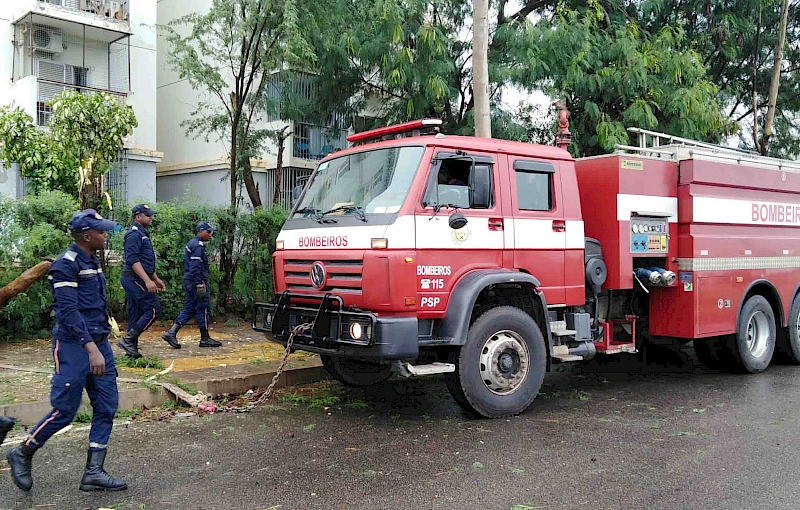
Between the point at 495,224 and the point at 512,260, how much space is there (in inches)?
15.7

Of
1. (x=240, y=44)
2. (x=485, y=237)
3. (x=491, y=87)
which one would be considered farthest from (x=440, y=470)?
(x=240, y=44)

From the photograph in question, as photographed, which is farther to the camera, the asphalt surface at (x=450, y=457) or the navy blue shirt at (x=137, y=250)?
the navy blue shirt at (x=137, y=250)

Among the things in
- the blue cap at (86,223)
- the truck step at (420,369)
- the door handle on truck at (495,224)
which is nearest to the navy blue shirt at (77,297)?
the blue cap at (86,223)

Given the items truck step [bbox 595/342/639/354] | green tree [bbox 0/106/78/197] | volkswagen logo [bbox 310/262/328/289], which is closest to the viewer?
volkswagen logo [bbox 310/262/328/289]

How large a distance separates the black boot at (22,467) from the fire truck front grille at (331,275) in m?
2.68

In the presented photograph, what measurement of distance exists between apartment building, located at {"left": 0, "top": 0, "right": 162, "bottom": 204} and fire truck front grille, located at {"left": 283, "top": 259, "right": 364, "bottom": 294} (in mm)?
12578

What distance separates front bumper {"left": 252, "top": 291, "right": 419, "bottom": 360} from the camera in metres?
5.93

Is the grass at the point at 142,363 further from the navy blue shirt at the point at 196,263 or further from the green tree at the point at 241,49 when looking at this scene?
the green tree at the point at 241,49

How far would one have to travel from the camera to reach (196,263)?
31.4 feet

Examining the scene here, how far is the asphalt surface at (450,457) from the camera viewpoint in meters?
4.59

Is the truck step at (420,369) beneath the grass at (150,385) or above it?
above

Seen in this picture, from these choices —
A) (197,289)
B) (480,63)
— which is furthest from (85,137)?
(480,63)

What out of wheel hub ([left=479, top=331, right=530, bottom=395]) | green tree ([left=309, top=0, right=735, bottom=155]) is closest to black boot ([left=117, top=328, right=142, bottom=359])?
wheel hub ([left=479, top=331, right=530, bottom=395])

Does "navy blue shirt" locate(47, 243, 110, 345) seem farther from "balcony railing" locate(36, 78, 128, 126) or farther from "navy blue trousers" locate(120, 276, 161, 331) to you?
"balcony railing" locate(36, 78, 128, 126)
